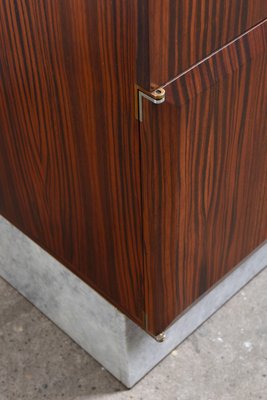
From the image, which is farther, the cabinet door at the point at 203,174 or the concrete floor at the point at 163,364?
the concrete floor at the point at 163,364

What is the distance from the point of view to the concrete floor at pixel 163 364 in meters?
1.35

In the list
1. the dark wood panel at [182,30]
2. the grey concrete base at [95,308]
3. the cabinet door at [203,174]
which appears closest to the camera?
the dark wood panel at [182,30]

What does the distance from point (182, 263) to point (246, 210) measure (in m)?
0.14

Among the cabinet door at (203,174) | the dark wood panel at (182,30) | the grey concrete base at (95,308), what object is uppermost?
the dark wood panel at (182,30)

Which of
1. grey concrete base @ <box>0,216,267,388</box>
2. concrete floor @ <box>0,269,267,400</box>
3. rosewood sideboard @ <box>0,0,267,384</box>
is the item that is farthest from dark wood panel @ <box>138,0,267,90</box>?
concrete floor @ <box>0,269,267,400</box>

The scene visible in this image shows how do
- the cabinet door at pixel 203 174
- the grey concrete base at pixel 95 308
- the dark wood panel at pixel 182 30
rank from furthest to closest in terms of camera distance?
the grey concrete base at pixel 95 308
the cabinet door at pixel 203 174
the dark wood panel at pixel 182 30

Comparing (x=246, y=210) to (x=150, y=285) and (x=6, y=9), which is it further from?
(x=6, y=9)

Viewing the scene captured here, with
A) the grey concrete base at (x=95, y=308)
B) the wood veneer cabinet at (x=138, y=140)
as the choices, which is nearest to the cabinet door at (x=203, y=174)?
the wood veneer cabinet at (x=138, y=140)

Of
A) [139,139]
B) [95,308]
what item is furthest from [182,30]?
[95,308]

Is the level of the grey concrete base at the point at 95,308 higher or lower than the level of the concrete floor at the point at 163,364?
higher

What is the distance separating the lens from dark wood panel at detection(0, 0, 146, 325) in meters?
0.85

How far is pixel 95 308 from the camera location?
128 centimetres

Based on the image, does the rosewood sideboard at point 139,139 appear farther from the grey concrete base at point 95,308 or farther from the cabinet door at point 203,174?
the grey concrete base at point 95,308

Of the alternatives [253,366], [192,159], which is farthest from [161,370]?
[192,159]
